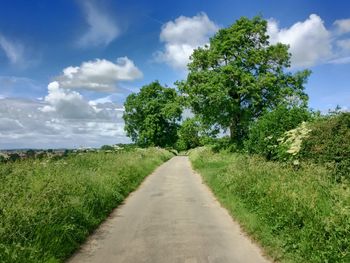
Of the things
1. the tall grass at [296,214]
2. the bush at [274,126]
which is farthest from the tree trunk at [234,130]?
the tall grass at [296,214]

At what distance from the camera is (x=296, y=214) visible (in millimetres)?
9789

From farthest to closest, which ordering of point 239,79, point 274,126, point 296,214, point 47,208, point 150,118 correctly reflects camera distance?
point 150,118
point 239,79
point 274,126
point 47,208
point 296,214

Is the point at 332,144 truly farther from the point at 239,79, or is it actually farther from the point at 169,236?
the point at 239,79

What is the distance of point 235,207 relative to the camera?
45.8ft

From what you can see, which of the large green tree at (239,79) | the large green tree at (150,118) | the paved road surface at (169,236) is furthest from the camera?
the large green tree at (150,118)

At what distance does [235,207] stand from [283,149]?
6.72m

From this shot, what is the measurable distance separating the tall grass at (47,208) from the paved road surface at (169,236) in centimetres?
46

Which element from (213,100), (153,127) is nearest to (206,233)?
(213,100)

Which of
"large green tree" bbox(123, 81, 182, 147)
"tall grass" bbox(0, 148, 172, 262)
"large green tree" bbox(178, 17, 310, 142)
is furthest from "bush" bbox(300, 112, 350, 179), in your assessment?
"large green tree" bbox(123, 81, 182, 147)

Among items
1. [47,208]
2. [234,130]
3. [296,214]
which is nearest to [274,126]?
[296,214]

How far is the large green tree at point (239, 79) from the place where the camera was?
37812 mm

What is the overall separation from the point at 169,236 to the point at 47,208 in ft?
10.1

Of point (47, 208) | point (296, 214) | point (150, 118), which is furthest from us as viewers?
point (150, 118)

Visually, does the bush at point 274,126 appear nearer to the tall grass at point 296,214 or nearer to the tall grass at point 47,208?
the tall grass at point 296,214
